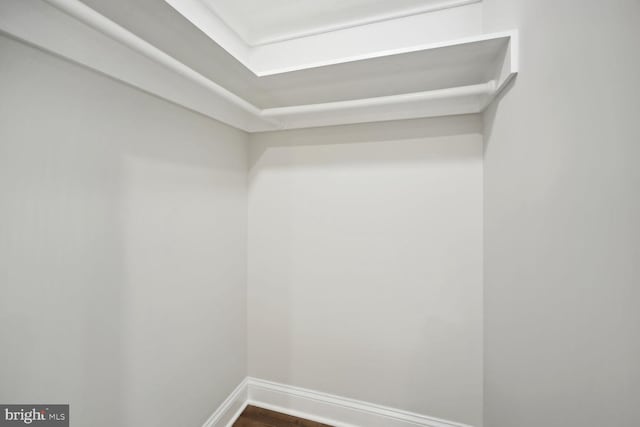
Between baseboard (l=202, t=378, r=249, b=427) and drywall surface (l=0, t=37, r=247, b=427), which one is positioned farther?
baseboard (l=202, t=378, r=249, b=427)

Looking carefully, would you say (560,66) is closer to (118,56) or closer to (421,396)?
(118,56)

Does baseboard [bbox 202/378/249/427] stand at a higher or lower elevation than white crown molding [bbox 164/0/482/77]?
lower

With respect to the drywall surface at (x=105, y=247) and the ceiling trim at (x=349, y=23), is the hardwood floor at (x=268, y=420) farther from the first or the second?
the ceiling trim at (x=349, y=23)

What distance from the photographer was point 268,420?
159cm

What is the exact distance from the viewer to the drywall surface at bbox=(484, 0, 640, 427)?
50cm

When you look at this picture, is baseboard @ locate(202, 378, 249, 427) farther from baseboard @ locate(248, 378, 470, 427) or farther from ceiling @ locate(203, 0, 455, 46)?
ceiling @ locate(203, 0, 455, 46)

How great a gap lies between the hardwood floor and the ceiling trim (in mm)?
2257

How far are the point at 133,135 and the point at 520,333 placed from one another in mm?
1593

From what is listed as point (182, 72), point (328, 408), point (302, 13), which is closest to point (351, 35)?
point (302, 13)

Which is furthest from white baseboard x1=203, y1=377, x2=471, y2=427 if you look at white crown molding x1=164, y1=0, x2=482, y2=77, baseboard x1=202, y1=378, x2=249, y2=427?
white crown molding x1=164, y1=0, x2=482, y2=77

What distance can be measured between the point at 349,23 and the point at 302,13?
0.25m

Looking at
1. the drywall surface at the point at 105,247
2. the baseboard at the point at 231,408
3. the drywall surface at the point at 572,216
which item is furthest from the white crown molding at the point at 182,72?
the baseboard at the point at 231,408

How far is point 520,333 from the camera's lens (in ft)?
2.90

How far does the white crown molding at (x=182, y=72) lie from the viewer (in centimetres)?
66
